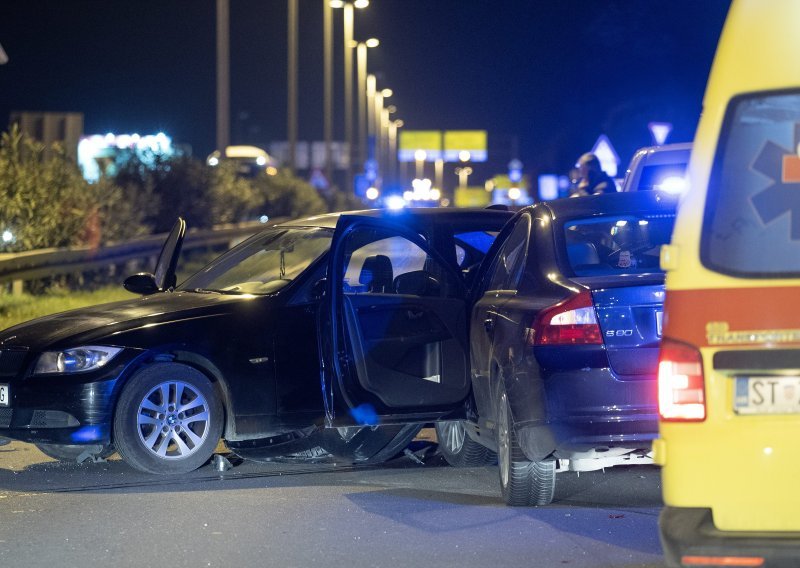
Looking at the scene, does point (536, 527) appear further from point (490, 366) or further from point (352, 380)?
point (352, 380)

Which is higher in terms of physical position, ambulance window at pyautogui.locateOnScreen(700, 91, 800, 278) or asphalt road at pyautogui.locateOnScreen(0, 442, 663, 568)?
ambulance window at pyautogui.locateOnScreen(700, 91, 800, 278)

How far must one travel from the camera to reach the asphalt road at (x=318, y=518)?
655cm

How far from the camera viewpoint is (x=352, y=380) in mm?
8469

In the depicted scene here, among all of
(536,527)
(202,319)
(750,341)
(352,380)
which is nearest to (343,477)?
(352,380)

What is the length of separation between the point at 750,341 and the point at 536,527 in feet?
8.65

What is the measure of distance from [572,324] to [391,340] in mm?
1828

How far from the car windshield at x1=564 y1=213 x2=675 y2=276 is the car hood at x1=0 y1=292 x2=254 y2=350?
2.14 m

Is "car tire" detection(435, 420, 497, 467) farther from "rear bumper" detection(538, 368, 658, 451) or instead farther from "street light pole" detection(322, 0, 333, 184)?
"street light pole" detection(322, 0, 333, 184)

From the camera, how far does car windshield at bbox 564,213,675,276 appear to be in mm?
7609

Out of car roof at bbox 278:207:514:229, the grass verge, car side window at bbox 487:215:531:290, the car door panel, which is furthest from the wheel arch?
the grass verge

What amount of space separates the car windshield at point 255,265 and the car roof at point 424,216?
81mm

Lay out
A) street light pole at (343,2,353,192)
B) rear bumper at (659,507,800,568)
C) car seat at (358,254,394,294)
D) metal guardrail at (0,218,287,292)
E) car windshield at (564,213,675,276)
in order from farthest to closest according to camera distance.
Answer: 1. street light pole at (343,2,353,192)
2. metal guardrail at (0,218,287,292)
3. car seat at (358,254,394,294)
4. car windshield at (564,213,675,276)
5. rear bumper at (659,507,800,568)

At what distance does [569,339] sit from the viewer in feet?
22.9

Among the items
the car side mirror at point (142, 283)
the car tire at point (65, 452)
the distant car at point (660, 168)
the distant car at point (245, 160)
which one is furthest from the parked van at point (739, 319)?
the distant car at point (245, 160)
